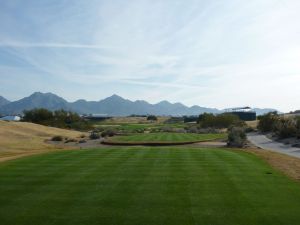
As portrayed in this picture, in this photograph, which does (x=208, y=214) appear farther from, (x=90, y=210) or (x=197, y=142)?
(x=197, y=142)

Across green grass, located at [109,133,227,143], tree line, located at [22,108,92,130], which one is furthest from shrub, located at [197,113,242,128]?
green grass, located at [109,133,227,143]

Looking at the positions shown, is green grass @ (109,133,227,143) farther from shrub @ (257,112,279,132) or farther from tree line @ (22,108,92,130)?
tree line @ (22,108,92,130)

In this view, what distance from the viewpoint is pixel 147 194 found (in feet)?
40.2

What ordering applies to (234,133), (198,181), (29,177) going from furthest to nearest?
(234,133), (29,177), (198,181)

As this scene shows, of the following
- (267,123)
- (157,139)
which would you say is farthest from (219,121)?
(157,139)

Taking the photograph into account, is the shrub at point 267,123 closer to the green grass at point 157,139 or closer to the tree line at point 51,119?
the green grass at point 157,139

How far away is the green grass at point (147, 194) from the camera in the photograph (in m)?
9.78

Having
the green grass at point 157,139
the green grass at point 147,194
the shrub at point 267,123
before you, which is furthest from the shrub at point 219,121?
the green grass at point 147,194

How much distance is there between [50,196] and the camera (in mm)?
12117

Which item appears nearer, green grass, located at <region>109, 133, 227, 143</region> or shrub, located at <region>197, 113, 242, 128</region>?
green grass, located at <region>109, 133, 227, 143</region>

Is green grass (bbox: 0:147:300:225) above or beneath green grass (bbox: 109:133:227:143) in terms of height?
beneath

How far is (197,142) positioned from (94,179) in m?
29.4

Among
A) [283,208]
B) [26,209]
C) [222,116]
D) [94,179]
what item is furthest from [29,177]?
[222,116]

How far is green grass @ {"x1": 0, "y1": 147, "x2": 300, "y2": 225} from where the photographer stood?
978cm
